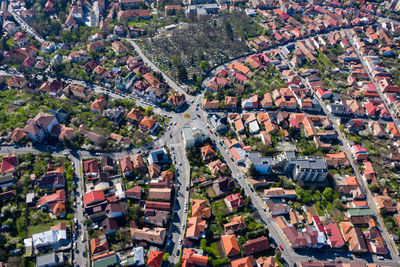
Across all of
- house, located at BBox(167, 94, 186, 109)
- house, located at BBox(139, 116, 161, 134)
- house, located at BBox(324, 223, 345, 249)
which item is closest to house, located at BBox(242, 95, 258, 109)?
house, located at BBox(167, 94, 186, 109)

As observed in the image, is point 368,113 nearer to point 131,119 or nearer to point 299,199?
point 299,199

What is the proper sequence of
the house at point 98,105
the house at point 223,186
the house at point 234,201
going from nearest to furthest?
the house at point 234,201 → the house at point 223,186 → the house at point 98,105

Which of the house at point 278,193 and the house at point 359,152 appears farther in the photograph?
the house at point 359,152

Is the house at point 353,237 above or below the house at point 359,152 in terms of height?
below

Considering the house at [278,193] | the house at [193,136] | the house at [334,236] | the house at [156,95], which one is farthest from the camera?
the house at [156,95]

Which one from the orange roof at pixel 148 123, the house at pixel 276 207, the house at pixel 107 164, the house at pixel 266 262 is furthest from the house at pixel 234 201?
the orange roof at pixel 148 123

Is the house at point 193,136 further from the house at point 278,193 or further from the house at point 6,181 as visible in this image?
the house at point 6,181

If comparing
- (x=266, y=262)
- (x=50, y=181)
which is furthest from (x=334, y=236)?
(x=50, y=181)
